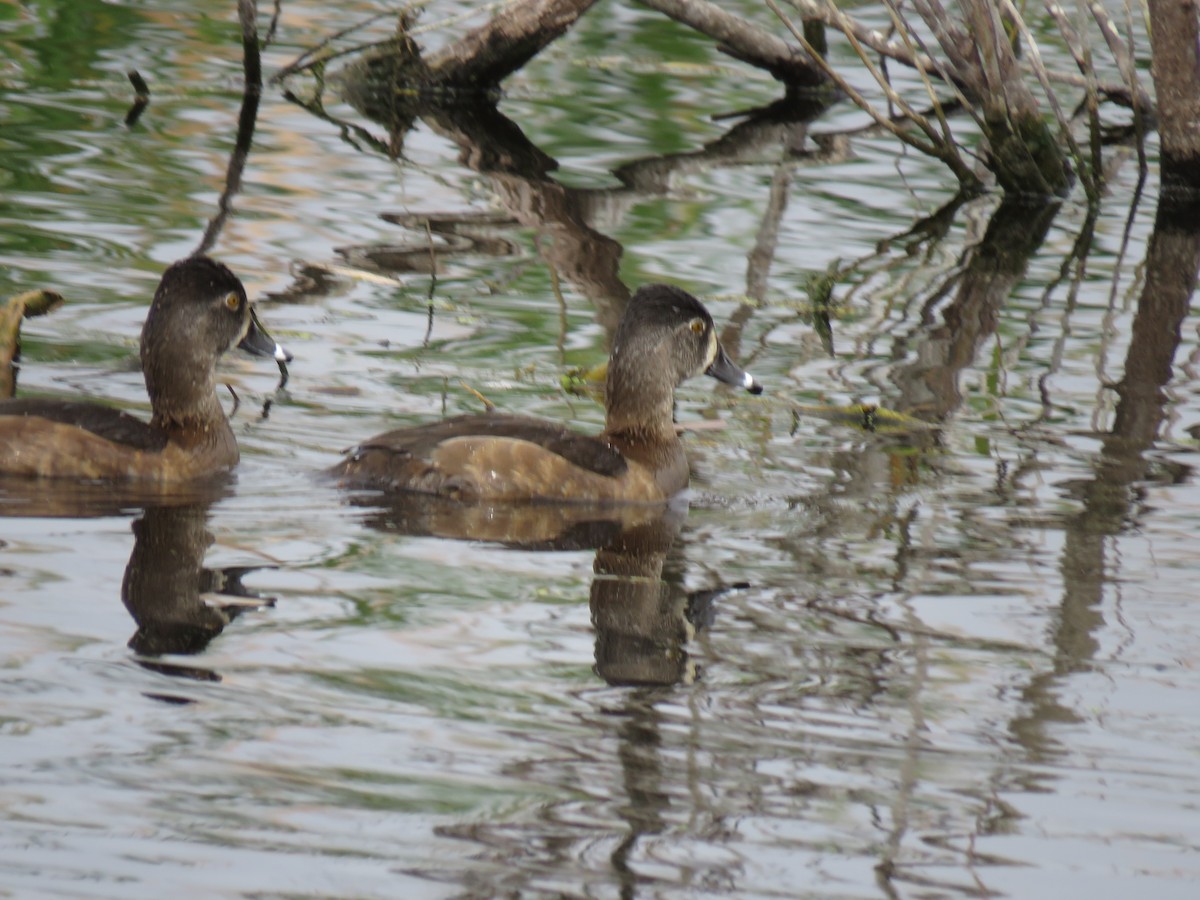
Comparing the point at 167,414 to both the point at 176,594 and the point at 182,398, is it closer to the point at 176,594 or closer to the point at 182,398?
the point at 182,398

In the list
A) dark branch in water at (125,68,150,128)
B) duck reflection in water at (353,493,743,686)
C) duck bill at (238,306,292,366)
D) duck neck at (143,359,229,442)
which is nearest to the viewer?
duck reflection in water at (353,493,743,686)

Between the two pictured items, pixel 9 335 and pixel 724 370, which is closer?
pixel 9 335

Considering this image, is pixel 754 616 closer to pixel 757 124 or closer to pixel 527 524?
pixel 527 524

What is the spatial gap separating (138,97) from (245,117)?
94 cm

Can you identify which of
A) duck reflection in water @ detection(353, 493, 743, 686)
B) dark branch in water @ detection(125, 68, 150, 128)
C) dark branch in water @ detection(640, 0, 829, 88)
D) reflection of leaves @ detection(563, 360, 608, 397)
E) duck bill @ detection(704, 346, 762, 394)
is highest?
dark branch in water @ detection(640, 0, 829, 88)

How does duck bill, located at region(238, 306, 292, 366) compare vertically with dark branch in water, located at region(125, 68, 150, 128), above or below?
above

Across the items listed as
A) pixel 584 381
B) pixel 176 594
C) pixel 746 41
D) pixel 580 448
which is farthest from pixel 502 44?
pixel 176 594

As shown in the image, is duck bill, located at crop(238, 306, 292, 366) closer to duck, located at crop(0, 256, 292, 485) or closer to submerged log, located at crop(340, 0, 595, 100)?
duck, located at crop(0, 256, 292, 485)

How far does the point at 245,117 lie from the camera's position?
1574 cm

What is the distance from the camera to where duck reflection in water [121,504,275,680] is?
547 cm

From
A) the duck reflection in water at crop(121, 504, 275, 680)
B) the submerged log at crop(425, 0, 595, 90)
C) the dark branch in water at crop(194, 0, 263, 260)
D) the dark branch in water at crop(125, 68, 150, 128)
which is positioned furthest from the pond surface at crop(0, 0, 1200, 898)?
the submerged log at crop(425, 0, 595, 90)

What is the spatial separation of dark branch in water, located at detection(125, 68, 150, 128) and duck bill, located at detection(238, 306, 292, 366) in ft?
24.4

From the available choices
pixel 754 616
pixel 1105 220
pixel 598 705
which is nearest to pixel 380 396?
pixel 754 616

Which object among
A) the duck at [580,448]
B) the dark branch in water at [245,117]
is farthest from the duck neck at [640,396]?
the dark branch in water at [245,117]
